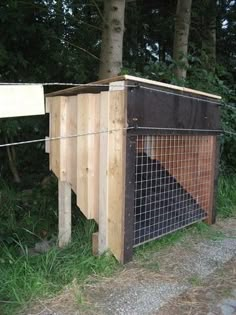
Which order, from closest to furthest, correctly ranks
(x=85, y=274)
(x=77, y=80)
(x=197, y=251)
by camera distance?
(x=85, y=274), (x=197, y=251), (x=77, y=80)

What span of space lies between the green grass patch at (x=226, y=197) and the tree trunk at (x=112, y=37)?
7.25 ft

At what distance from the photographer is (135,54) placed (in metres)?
8.69

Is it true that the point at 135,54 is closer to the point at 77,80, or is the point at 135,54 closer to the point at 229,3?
the point at 77,80

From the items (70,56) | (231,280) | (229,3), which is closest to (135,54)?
(70,56)

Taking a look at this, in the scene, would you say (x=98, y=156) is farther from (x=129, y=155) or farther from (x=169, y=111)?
(x=169, y=111)

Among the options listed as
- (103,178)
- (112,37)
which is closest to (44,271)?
(103,178)

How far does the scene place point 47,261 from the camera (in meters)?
3.30

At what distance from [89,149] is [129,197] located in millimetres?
525

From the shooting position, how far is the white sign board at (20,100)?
2.46 m

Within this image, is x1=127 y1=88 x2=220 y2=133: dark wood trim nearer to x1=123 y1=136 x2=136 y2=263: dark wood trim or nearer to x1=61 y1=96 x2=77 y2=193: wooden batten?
x1=123 y1=136 x2=136 y2=263: dark wood trim

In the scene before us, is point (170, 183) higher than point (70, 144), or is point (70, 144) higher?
point (70, 144)

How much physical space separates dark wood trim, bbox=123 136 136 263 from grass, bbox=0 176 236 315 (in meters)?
0.17

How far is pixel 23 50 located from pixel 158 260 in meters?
4.26

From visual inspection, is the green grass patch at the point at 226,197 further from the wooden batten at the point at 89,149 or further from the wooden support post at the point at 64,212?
the wooden batten at the point at 89,149
